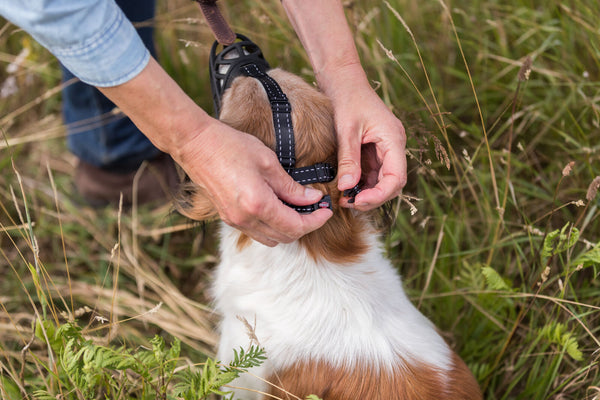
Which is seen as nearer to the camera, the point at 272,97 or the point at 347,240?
the point at 272,97

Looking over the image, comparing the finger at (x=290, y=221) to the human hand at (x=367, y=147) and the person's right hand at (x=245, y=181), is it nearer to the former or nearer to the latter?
the person's right hand at (x=245, y=181)

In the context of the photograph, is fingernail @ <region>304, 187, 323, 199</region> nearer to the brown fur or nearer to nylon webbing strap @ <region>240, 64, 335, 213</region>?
nylon webbing strap @ <region>240, 64, 335, 213</region>

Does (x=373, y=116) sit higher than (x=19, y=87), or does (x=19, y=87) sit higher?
(x=19, y=87)

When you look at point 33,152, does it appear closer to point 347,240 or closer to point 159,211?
point 159,211

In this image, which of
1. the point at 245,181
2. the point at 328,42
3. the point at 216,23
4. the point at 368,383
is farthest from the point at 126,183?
the point at 368,383

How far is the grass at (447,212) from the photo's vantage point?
2305 mm

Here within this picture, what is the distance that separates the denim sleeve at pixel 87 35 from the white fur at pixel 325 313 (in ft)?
2.45

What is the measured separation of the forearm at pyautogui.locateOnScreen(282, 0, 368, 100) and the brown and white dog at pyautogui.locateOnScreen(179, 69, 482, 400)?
170mm

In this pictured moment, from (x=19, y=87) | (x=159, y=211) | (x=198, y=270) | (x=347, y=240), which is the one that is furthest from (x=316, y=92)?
(x=19, y=87)

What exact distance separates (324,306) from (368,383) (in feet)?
0.93

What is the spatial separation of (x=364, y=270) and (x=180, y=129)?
0.81 meters

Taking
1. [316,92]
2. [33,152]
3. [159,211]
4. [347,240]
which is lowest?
[159,211]

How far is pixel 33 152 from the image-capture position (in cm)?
378

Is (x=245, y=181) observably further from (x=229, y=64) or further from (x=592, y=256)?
(x=592, y=256)
